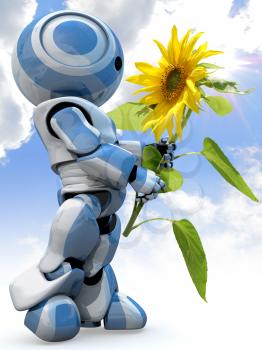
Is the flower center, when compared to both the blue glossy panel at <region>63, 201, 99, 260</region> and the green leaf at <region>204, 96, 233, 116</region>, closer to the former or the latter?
the green leaf at <region>204, 96, 233, 116</region>

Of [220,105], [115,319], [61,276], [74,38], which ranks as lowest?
[115,319]

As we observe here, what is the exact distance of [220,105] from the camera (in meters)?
2.62

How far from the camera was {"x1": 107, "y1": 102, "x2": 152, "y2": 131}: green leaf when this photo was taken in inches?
110

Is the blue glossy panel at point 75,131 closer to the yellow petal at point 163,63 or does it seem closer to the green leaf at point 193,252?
the yellow petal at point 163,63

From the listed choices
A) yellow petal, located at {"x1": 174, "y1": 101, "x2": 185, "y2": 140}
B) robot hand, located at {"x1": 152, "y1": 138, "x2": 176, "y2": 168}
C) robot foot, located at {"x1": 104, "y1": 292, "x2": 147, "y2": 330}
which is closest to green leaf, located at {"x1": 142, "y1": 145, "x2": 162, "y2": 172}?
robot hand, located at {"x1": 152, "y1": 138, "x2": 176, "y2": 168}

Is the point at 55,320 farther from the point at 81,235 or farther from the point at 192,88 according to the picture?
the point at 192,88

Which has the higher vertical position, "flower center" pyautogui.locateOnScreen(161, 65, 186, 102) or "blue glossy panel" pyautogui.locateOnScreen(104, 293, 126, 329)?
"flower center" pyautogui.locateOnScreen(161, 65, 186, 102)

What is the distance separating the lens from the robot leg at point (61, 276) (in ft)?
7.74

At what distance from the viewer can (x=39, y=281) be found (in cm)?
245

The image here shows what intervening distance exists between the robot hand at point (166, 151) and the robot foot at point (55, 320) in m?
0.74

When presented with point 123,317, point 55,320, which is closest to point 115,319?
point 123,317

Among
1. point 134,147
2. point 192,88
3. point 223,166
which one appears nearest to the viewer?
point 192,88

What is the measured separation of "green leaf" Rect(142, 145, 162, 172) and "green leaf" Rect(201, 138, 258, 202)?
21 cm

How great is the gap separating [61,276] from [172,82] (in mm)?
964
